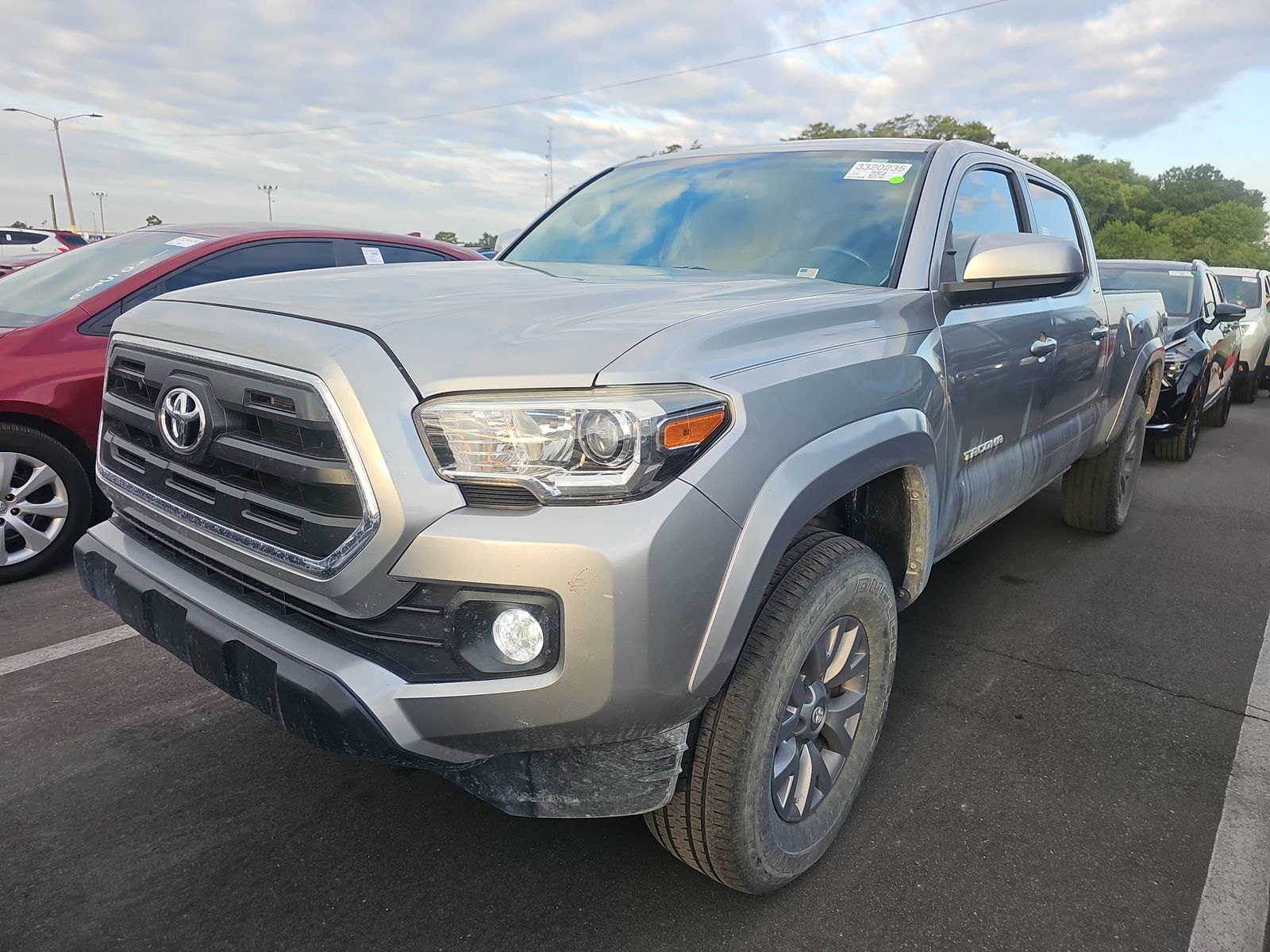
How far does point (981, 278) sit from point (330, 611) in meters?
1.96

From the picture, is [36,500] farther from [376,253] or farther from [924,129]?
[924,129]

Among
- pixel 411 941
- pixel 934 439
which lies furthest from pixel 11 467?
pixel 934 439

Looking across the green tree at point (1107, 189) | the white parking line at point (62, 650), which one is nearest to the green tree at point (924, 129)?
the green tree at point (1107, 189)

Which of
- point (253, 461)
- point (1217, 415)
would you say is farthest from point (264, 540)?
point (1217, 415)

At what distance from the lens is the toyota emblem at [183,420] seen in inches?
74.7

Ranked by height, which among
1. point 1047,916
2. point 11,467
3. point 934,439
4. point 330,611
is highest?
point 934,439

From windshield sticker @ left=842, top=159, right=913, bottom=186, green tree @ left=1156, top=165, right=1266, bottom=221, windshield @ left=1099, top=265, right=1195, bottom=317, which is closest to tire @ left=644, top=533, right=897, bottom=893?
windshield sticker @ left=842, top=159, right=913, bottom=186

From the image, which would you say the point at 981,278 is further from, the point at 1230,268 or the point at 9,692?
the point at 1230,268

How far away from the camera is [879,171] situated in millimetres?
2922

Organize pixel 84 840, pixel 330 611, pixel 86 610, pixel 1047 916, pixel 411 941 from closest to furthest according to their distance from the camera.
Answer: pixel 330 611 < pixel 411 941 < pixel 1047 916 < pixel 84 840 < pixel 86 610

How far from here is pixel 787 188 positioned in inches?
118

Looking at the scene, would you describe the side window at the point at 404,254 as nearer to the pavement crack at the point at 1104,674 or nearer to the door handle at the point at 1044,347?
the door handle at the point at 1044,347

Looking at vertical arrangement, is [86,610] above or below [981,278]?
below

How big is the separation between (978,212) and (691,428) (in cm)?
204
